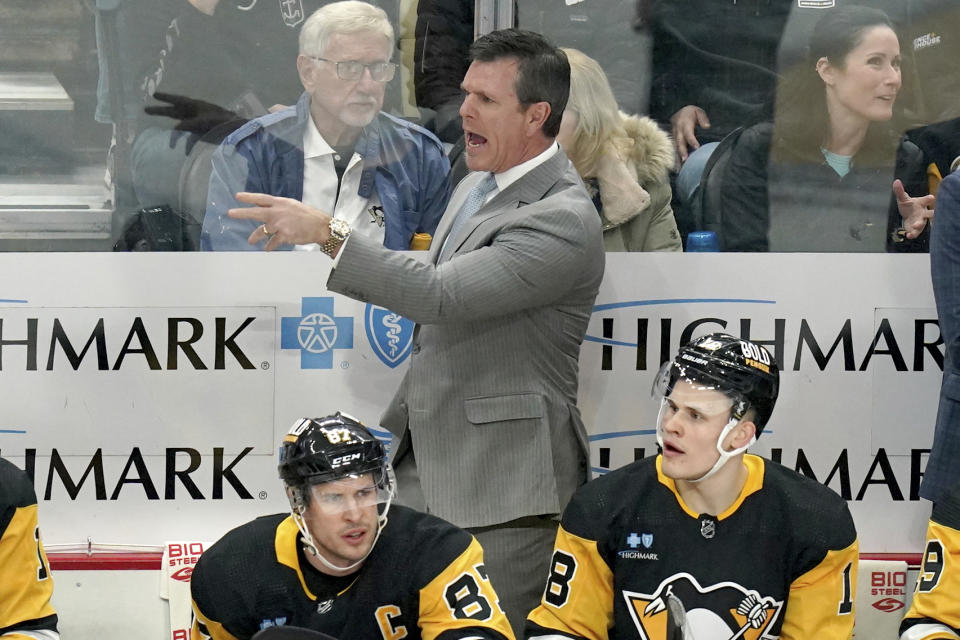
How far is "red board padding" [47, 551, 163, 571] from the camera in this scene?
3637 mm

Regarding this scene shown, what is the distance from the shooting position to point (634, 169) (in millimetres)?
3707

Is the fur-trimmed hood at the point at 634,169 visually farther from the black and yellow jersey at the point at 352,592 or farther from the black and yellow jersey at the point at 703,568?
the black and yellow jersey at the point at 352,592

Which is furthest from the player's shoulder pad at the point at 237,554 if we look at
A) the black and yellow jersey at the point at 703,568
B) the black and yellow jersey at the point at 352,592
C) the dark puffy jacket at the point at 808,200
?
the dark puffy jacket at the point at 808,200

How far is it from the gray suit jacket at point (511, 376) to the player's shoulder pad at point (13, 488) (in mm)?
839

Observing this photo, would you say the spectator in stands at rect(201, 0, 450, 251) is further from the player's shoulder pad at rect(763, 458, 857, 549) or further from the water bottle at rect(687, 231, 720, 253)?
the player's shoulder pad at rect(763, 458, 857, 549)

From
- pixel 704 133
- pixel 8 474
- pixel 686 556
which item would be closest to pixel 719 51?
pixel 704 133

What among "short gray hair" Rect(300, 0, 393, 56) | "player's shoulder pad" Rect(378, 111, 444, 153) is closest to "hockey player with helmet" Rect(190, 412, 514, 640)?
"player's shoulder pad" Rect(378, 111, 444, 153)

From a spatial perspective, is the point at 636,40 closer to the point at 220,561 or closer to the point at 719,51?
the point at 719,51

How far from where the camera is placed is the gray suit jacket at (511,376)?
118 inches

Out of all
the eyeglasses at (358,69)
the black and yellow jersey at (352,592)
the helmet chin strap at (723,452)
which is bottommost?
the black and yellow jersey at (352,592)

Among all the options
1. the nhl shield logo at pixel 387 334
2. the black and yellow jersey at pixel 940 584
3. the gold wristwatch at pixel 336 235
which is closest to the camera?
the black and yellow jersey at pixel 940 584

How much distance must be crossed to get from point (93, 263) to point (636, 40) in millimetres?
1617

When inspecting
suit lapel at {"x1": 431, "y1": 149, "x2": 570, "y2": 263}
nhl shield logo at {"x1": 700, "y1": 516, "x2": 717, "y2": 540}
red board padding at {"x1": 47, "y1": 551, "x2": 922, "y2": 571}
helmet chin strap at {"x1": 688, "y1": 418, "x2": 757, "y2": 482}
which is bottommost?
red board padding at {"x1": 47, "y1": 551, "x2": 922, "y2": 571}

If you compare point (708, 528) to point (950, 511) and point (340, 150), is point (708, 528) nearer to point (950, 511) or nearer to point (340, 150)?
point (950, 511)
